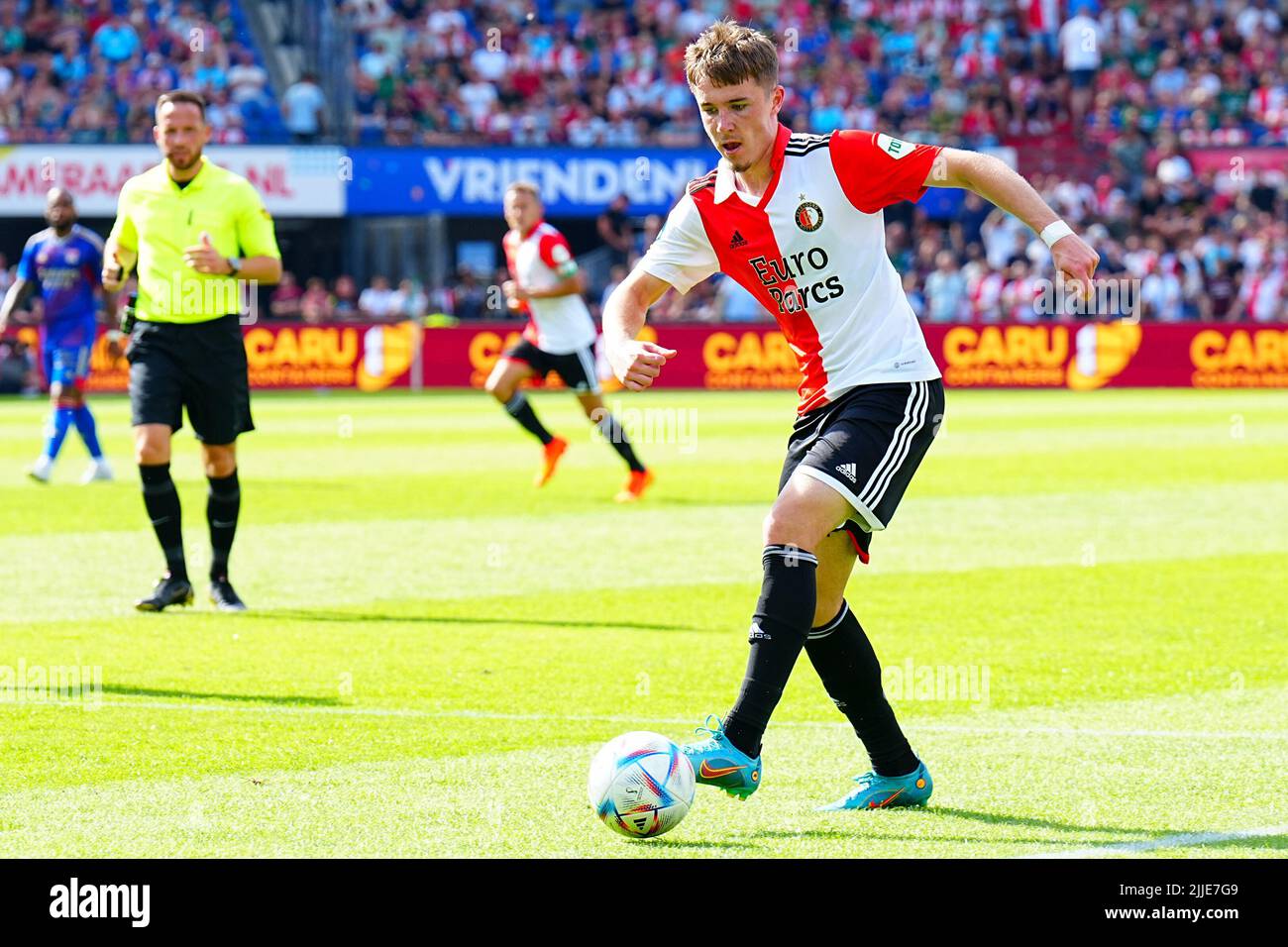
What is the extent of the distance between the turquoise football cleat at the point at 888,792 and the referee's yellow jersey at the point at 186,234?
5046 millimetres

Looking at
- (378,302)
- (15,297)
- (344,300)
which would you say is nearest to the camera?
(15,297)

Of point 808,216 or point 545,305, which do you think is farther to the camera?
point 545,305

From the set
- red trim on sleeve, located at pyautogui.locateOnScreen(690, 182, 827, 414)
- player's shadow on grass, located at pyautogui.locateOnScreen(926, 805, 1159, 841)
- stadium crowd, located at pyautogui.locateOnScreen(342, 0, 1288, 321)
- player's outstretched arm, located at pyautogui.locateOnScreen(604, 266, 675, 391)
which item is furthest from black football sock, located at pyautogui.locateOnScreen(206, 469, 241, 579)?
stadium crowd, located at pyautogui.locateOnScreen(342, 0, 1288, 321)

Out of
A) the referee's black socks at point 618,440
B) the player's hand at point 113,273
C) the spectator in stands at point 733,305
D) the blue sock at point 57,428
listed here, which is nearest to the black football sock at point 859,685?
the player's hand at point 113,273

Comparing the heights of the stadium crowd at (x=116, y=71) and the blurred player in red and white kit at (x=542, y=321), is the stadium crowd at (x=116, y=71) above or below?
above

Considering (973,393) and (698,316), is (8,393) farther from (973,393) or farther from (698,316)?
(973,393)

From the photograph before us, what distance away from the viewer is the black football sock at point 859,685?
227 inches

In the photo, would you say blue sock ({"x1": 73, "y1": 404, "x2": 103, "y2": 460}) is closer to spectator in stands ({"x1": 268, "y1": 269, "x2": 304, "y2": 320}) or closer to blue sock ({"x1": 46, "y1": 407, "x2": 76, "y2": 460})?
blue sock ({"x1": 46, "y1": 407, "x2": 76, "y2": 460})

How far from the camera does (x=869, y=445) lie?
5590 mm

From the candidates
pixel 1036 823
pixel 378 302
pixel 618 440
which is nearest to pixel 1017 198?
pixel 1036 823

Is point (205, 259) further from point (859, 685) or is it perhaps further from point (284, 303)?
point (284, 303)

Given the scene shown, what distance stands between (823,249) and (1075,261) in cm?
76

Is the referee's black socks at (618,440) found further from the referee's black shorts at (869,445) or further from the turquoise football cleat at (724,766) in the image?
the turquoise football cleat at (724,766)
